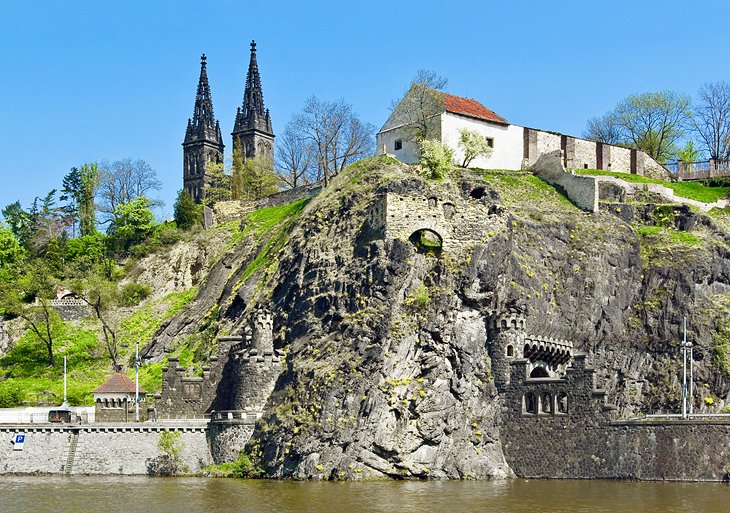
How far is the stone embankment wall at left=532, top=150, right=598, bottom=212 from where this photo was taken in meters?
95.0

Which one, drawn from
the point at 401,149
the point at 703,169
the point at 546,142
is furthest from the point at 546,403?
the point at 703,169

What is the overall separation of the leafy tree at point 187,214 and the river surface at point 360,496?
54.0 m

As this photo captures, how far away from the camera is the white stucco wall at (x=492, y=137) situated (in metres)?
98.6

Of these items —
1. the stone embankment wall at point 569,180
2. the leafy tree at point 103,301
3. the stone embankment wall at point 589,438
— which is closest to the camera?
the stone embankment wall at point 589,438

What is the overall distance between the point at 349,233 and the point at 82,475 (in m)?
24.0

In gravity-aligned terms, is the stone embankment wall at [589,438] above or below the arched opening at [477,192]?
below

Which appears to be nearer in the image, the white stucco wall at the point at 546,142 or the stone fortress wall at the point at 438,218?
the stone fortress wall at the point at 438,218

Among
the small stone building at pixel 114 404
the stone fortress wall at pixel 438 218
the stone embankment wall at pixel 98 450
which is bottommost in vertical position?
the stone embankment wall at pixel 98 450

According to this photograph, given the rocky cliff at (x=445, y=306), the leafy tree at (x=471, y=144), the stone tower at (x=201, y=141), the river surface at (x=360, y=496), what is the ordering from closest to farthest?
1. the river surface at (x=360, y=496)
2. the rocky cliff at (x=445, y=306)
3. the leafy tree at (x=471, y=144)
4. the stone tower at (x=201, y=141)

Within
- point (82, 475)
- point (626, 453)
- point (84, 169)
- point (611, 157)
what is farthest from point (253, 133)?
point (626, 453)

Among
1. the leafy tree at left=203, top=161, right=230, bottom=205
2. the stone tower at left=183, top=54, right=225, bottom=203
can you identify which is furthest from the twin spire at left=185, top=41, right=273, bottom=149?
the leafy tree at left=203, top=161, right=230, bottom=205

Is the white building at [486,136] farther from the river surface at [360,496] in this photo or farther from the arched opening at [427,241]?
the river surface at [360,496]

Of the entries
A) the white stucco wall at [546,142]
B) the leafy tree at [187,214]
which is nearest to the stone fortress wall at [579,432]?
the white stucco wall at [546,142]

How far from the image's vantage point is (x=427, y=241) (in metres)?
82.8
